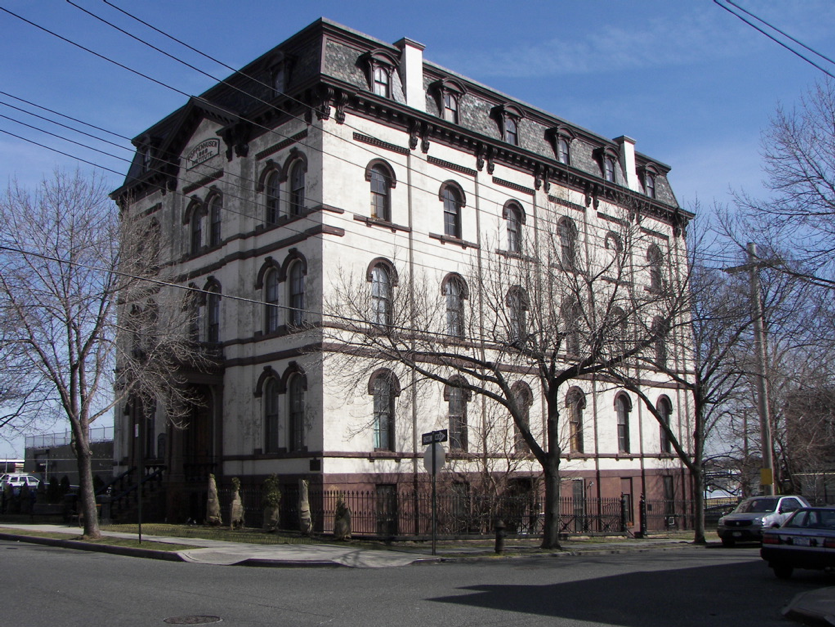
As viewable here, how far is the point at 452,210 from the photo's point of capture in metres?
31.2

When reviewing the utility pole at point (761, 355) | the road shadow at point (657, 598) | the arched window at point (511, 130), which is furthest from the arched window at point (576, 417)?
the road shadow at point (657, 598)

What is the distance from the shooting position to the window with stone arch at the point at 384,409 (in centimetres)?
2700

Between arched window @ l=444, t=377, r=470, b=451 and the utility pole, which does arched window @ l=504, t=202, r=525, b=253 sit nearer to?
arched window @ l=444, t=377, r=470, b=451

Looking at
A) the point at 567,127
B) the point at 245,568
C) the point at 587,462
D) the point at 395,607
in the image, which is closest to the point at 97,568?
the point at 245,568

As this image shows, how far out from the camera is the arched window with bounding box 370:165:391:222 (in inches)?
1124

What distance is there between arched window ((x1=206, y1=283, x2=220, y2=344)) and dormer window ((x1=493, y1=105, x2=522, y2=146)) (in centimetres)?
1304

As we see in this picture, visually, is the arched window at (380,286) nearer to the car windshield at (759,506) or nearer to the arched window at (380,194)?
the arched window at (380,194)

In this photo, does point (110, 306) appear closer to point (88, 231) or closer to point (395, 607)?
point (88, 231)

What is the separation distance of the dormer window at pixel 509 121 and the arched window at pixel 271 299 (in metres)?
11.3

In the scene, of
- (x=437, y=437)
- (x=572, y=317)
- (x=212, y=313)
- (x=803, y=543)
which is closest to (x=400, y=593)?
(x=437, y=437)

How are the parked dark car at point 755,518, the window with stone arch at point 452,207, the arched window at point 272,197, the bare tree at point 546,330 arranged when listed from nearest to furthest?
the bare tree at point 546,330 < the parked dark car at point 755,518 < the arched window at point 272,197 < the window with stone arch at point 452,207

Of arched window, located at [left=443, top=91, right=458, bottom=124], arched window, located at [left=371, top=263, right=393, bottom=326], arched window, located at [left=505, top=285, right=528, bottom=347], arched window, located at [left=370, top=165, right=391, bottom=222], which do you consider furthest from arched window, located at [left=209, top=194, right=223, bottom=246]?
arched window, located at [left=505, top=285, right=528, bottom=347]

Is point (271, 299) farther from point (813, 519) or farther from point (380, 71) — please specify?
point (813, 519)

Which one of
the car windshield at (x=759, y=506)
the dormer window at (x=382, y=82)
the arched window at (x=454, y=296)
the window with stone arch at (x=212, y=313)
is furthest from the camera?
the window with stone arch at (x=212, y=313)
